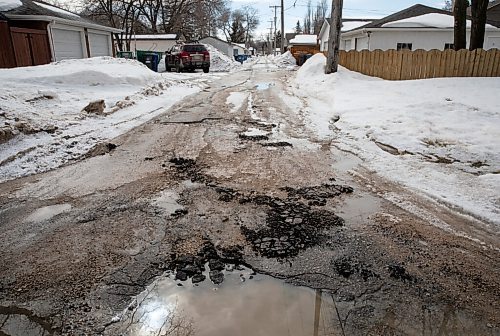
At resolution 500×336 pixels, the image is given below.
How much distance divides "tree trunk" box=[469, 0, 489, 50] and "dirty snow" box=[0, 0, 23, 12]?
20506mm

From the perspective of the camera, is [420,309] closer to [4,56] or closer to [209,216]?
[209,216]

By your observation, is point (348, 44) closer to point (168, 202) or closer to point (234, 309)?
point (168, 202)

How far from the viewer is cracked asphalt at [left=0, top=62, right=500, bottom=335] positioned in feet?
8.02

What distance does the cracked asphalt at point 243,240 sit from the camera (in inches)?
96.2

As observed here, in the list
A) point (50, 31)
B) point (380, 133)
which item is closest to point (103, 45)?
point (50, 31)

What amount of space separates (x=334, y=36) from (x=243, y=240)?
1363 centimetres

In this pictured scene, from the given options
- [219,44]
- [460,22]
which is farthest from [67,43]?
[219,44]

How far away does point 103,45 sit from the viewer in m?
24.9

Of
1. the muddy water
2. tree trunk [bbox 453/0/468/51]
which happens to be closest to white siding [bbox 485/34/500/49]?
tree trunk [bbox 453/0/468/51]

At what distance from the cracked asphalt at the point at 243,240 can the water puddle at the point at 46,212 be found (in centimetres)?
2

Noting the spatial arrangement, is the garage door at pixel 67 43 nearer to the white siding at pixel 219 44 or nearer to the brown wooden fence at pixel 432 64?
the brown wooden fence at pixel 432 64

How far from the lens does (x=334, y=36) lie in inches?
590

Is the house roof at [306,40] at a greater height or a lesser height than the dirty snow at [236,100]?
greater

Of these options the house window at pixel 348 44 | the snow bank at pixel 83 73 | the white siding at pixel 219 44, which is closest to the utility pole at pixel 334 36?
the snow bank at pixel 83 73
